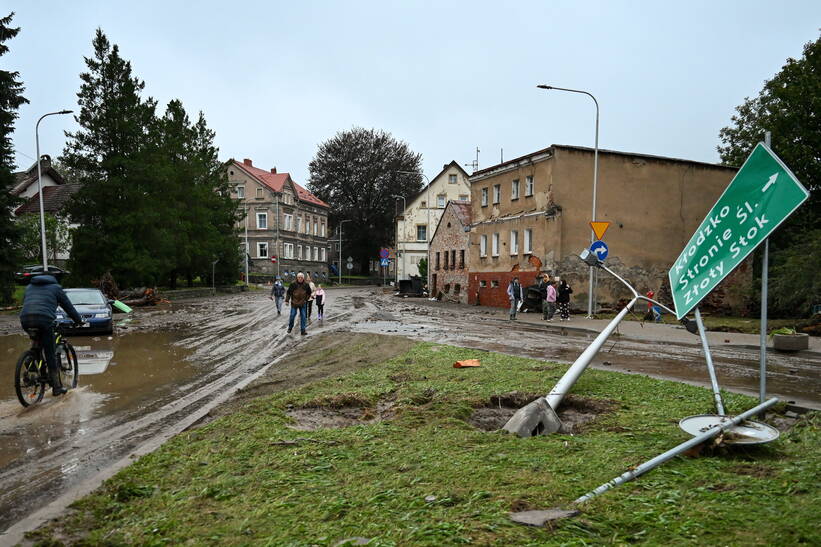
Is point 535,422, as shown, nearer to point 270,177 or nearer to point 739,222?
point 739,222

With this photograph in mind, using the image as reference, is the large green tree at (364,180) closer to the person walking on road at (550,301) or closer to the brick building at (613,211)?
the brick building at (613,211)

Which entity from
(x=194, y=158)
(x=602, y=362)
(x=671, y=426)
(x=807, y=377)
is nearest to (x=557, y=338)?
(x=602, y=362)

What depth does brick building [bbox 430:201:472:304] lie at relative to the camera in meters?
41.2

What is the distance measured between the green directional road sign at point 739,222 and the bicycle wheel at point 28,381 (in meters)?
8.27

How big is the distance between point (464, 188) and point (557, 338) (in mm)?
53929

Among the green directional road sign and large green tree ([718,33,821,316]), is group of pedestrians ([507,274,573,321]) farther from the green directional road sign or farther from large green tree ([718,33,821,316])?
the green directional road sign

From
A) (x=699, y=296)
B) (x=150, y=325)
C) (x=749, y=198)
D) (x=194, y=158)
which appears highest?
(x=194, y=158)

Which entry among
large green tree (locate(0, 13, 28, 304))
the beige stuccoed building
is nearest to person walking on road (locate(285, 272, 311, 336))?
large green tree (locate(0, 13, 28, 304))

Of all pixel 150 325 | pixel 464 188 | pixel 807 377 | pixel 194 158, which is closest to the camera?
pixel 807 377

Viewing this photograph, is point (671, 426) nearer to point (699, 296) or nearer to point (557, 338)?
point (699, 296)

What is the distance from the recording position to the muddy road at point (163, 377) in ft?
18.1

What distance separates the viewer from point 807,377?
10.3 meters

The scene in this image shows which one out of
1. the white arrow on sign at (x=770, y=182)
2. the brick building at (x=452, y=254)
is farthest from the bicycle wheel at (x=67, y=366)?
the brick building at (x=452, y=254)

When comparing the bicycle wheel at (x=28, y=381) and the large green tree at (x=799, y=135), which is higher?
the large green tree at (x=799, y=135)
